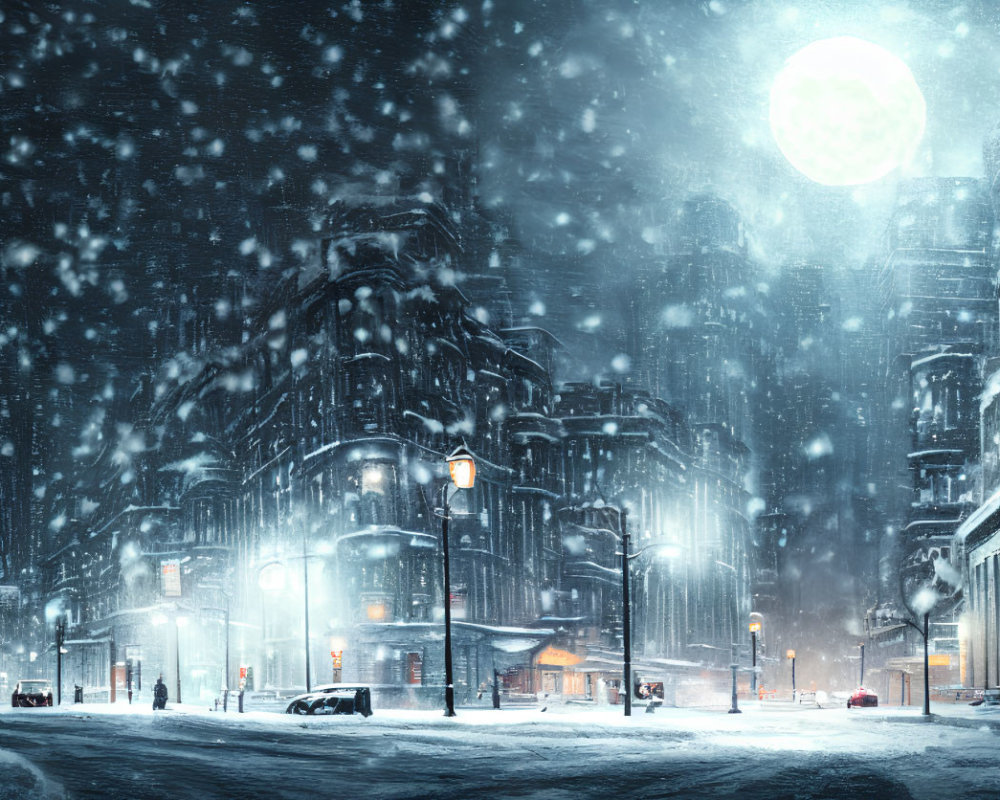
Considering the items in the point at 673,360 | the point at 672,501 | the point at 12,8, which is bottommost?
the point at 672,501

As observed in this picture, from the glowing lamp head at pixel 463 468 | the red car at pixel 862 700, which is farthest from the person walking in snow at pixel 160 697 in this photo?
the red car at pixel 862 700

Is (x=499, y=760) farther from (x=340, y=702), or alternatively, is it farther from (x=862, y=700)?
(x=862, y=700)

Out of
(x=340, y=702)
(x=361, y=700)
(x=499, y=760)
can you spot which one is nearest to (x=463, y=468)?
(x=361, y=700)

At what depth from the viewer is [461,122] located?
29422mm

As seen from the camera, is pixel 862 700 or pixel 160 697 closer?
pixel 160 697

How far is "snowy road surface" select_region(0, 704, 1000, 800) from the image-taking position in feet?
27.3

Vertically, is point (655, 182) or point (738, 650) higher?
point (655, 182)

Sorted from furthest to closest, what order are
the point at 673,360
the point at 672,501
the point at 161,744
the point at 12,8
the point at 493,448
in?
the point at 672,501 < the point at 493,448 < the point at 673,360 < the point at 12,8 < the point at 161,744

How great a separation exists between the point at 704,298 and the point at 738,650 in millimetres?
19295

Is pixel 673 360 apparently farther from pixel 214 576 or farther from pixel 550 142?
pixel 214 576

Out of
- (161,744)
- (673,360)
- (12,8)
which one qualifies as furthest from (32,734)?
(673,360)

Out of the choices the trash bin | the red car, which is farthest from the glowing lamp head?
the red car

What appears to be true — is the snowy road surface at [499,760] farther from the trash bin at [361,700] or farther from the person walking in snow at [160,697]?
the person walking in snow at [160,697]

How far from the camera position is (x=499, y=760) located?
10352 mm
